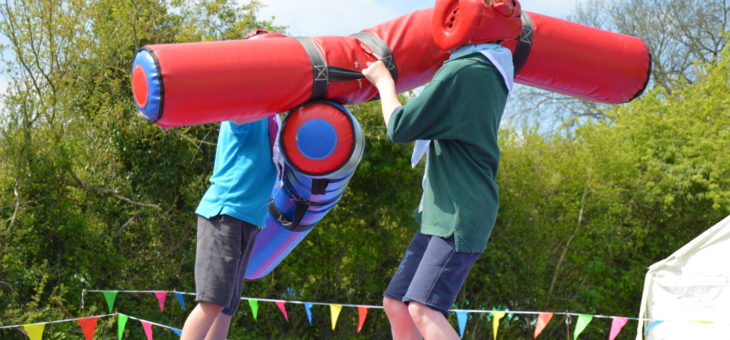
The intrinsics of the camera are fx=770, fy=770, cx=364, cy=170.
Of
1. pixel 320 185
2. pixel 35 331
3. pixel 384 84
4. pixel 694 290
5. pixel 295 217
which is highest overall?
pixel 384 84

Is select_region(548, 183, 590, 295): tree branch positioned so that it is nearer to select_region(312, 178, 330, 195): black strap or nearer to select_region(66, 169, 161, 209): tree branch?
select_region(66, 169, 161, 209): tree branch

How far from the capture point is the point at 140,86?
2814 mm

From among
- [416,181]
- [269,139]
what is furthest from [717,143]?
[269,139]

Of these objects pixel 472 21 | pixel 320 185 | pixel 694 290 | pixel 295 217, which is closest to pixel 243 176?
pixel 320 185

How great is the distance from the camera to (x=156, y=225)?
6.98 metres

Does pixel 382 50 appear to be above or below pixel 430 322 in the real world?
above

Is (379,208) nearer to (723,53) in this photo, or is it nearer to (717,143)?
(717,143)

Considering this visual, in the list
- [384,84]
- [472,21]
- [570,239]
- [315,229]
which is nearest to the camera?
[472,21]

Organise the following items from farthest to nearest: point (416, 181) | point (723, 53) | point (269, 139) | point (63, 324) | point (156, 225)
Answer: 1. point (723, 53)
2. point (416, 181)
3. point (156, 225)
4. point (63, 324)
5. point (269, 139)

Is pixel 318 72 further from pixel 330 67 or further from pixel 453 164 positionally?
pixel 453 164

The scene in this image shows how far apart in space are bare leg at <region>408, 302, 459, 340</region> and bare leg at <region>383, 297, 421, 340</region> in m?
0.20

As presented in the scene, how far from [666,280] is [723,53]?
5754 mm

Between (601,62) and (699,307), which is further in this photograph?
(699,307)

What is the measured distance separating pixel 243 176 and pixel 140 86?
2.02 ft
